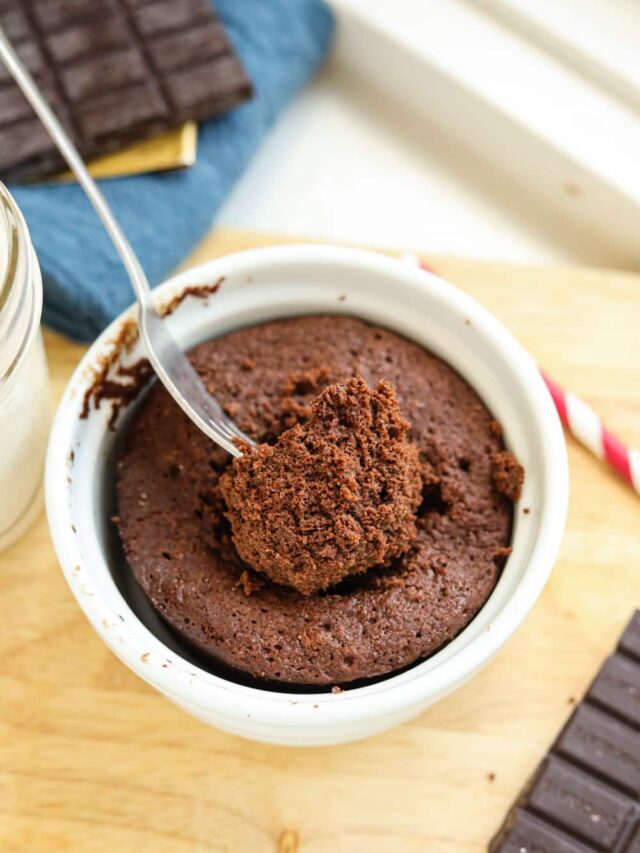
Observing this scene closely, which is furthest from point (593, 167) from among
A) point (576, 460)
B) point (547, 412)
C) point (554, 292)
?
point (547, 412)

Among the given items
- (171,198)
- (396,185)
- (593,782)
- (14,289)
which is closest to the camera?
(14,289)

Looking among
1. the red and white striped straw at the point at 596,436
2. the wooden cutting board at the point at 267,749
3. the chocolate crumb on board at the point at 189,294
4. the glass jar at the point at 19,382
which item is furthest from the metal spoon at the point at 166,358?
the red and white striped straw at the point at 596,436

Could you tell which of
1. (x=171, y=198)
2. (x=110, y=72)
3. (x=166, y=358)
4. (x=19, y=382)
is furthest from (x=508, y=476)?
(x=110, y=72)

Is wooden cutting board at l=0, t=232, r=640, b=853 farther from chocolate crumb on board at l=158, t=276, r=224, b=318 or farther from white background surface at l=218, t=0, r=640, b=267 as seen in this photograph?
white background surface at l=218, t=0, r=640, b=267

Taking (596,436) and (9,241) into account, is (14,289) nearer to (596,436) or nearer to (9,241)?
(9,241)

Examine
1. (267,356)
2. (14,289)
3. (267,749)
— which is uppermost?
(14,289)

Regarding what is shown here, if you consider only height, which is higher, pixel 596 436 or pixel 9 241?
pixel 9 241
